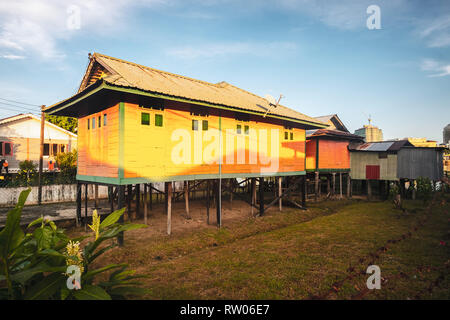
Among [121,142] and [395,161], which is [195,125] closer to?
[121,142]

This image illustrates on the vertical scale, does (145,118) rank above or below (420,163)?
above

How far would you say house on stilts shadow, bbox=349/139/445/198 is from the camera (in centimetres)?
2170

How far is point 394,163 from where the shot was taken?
22781mm

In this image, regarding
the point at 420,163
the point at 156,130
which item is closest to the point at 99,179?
the point at 156,130

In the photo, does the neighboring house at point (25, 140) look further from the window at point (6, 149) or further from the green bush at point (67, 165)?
the green bush at point (67, 165)

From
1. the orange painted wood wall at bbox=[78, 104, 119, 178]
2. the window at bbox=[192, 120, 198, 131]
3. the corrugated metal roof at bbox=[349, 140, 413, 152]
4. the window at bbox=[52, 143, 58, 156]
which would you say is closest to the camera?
the orange painted wood wall at bbox=[78, 104, 119, 178]

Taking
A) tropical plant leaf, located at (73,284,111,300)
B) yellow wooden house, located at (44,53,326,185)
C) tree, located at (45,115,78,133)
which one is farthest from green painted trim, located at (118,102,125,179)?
tree, located at (45,115,78,133)

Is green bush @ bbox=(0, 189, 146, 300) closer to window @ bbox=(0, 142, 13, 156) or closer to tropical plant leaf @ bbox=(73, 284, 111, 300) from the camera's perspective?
tropical plant leaf @ bbox=(73, 284, 111, 300)

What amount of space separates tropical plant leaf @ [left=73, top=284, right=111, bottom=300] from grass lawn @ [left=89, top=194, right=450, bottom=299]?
803 mm

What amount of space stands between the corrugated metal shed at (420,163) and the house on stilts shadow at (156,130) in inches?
549

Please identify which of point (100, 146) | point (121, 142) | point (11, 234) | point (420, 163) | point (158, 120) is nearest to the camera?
point (11, 234)

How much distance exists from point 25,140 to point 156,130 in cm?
2250

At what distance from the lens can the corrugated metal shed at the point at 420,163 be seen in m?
21.6
